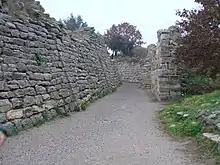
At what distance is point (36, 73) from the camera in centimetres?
848

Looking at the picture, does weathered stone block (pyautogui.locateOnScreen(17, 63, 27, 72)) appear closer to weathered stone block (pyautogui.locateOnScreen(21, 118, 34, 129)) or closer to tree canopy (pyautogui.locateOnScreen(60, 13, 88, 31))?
weathered stone block (pyautogui.locateOnScreen(21, 118, 34, 129))

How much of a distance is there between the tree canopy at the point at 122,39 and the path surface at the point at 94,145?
28.8 m

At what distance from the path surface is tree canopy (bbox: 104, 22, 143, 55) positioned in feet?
94.5

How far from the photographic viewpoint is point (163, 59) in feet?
46.0

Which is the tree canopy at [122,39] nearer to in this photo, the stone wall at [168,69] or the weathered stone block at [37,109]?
the stone wall at [168,69]

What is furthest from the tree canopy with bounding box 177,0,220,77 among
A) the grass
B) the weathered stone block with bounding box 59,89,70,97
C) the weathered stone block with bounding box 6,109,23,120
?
the weathered stone block with bounding box 6,109,23,120

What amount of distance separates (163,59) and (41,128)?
24.5ft

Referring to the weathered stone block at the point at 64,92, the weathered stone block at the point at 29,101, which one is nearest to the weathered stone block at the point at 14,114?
the weathered stone block at the point at 29,101

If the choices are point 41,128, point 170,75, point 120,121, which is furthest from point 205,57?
point 41,128

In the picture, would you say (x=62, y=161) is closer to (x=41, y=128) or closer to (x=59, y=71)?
(x=41, y=128)

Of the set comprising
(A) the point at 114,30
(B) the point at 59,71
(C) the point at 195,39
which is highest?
(A) the point at 114,30

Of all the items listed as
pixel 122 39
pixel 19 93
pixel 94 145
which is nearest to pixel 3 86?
pixel 19 93

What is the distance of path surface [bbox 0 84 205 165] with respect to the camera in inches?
205

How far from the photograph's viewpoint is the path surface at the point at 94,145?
17.1ft
